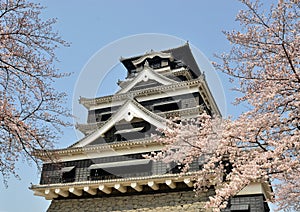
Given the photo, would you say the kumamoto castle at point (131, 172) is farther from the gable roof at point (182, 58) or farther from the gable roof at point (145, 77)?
the gable roof at point (182, 58)

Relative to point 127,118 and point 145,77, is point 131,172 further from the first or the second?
point 145,77

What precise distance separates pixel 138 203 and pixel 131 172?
3.95 ft

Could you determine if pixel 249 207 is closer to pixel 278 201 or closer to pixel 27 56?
pixel 278 201

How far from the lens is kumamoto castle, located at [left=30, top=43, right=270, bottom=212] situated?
10.1 m

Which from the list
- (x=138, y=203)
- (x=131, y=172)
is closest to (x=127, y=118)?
(x=131, y=172)

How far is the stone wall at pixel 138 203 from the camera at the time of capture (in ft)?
32.7

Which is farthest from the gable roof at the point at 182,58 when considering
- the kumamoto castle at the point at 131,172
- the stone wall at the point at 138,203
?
the stone wall at the point at 138,203

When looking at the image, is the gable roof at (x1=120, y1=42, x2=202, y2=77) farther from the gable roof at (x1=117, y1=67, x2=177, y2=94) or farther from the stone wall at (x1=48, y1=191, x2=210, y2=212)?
the stone wall at (x1=48, y1=191, x2=210, y2=212)

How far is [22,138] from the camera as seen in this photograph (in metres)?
4.93

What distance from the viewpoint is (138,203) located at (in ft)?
35.1

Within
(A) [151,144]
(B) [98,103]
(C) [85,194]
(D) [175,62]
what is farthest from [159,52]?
(C) [85,194]

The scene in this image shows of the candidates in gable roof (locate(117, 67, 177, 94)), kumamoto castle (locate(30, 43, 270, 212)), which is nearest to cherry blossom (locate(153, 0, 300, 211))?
kumamoto castle (locate(30, 43, 270, 212))

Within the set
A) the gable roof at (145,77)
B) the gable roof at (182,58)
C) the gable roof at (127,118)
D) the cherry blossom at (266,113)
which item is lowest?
the cherry blossom at (266,113)

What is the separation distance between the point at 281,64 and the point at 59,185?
30.6 feet
